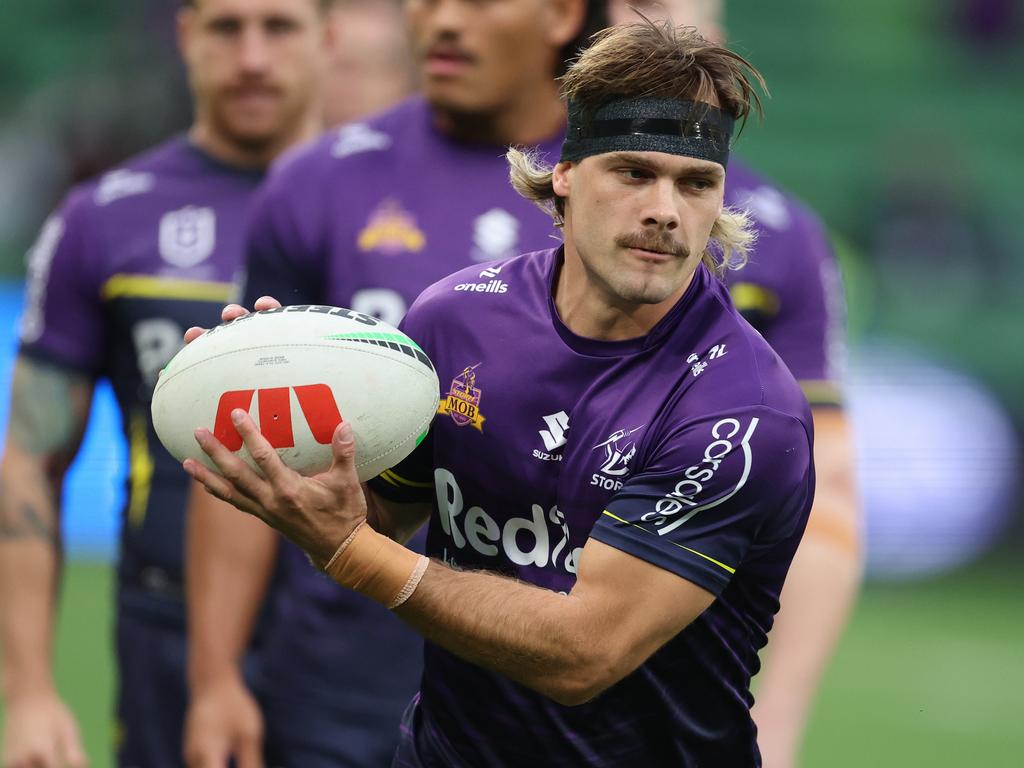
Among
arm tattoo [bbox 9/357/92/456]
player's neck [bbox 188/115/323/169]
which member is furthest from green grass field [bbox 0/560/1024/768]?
player's neck [bbox 188/115/323/169]

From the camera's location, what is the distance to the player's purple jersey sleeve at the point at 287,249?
5.04 metres

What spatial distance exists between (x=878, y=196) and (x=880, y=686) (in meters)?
5.59

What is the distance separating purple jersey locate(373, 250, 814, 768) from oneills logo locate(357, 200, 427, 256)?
1.01 meters

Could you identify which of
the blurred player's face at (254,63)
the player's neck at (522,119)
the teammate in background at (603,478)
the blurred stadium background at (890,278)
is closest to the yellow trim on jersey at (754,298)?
the player's neck at (522,119)

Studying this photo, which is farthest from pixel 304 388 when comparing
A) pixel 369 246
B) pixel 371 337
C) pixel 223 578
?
pixel 223 578

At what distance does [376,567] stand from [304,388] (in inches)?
14.1

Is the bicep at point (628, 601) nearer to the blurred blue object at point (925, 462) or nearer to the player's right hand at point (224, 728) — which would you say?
the player's right hand at point (224, 728)

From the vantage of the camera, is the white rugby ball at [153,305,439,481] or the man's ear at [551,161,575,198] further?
the man's ear at [551,161,575,198]

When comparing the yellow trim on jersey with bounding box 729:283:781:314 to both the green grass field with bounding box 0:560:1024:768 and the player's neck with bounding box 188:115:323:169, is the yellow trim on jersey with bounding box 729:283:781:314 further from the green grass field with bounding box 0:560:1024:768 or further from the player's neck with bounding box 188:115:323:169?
the green grass field with bounding box 0:560:1024:768

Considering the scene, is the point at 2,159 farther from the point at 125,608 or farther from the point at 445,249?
the point at 445,249

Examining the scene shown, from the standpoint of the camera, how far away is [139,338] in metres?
5.77

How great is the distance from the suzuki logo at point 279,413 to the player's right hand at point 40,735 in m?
2.53

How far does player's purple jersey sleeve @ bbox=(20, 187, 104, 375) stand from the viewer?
580 centimetres

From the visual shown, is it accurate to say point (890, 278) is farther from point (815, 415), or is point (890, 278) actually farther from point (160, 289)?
point (160, 289)
